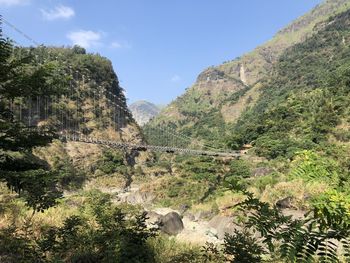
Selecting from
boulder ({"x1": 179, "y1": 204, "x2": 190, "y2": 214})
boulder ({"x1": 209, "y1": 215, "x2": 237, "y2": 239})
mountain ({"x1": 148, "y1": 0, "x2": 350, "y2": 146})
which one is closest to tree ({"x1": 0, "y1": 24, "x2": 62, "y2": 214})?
boulder ({"x1": 209, "y1": 215, "x2": 237, "y2": 239})

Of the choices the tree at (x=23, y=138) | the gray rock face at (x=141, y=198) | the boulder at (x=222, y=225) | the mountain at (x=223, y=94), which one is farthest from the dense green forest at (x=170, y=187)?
the mountain at (x=223, y=94)

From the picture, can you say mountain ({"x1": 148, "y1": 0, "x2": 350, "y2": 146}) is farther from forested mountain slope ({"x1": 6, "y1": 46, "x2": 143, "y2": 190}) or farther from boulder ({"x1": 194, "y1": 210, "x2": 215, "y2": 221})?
boulder ({"x1": 194, "y1": 210, "x2": 215, "y2": 221})

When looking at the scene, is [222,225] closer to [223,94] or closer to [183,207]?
[183,207]

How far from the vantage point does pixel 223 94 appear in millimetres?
158000

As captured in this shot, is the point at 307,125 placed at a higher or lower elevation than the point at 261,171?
higher

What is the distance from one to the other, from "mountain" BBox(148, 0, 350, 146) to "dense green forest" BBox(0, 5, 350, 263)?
111ft

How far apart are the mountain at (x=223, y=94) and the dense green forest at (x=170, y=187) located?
33.7 meters

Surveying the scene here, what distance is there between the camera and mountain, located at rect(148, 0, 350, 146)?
4476 inches

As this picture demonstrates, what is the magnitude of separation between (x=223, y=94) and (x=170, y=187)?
13258 cm

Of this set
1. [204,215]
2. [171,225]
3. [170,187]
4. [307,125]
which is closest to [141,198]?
[170,187]

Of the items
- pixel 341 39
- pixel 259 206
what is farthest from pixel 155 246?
pixel 341 39

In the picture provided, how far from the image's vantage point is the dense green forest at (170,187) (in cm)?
296

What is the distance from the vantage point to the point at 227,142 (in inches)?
1892

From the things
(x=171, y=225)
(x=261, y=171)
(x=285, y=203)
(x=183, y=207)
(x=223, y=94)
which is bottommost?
(x=183, y=207)
